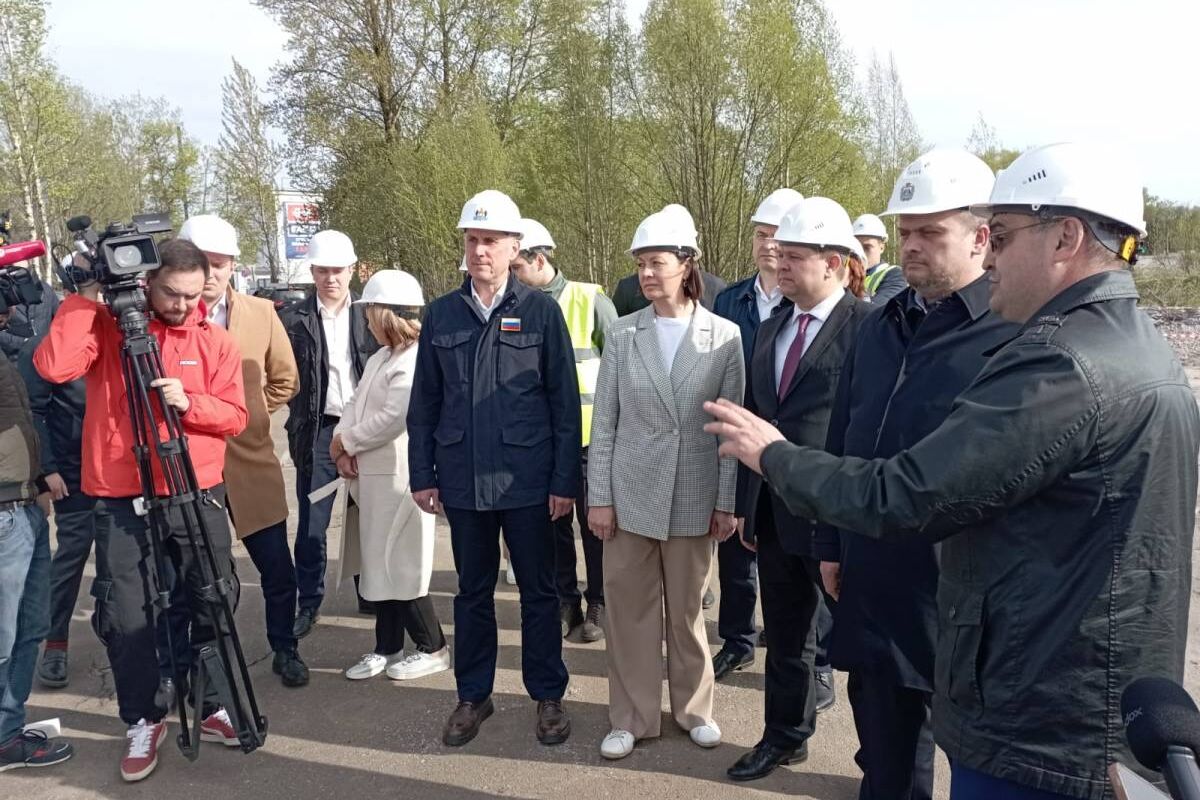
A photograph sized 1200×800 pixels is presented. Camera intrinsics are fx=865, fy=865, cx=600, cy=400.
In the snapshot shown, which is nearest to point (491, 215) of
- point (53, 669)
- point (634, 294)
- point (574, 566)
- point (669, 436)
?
point (669, 436)

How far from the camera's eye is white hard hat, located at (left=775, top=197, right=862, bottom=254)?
3314 mm

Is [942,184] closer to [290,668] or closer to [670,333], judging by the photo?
[670,333]

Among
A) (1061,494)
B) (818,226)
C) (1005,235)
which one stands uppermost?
(818,226)

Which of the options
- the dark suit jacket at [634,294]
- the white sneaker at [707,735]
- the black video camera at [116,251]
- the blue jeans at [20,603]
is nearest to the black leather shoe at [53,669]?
the blue jeans at [20,603]

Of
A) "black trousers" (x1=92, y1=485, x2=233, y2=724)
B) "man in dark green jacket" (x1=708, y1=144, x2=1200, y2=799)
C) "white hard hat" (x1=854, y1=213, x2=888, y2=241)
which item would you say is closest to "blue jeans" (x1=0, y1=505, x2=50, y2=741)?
"black trousers" (x1=92, y1=485, x2=233, y2=724)

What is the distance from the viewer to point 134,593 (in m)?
3.42

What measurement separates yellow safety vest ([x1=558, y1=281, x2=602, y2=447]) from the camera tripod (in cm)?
218

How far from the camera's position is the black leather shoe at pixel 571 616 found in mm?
4965

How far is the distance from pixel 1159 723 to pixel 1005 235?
1004 mm

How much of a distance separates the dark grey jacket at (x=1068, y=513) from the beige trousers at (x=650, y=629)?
1.93 m

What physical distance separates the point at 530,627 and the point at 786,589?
Result: 3.69 ft

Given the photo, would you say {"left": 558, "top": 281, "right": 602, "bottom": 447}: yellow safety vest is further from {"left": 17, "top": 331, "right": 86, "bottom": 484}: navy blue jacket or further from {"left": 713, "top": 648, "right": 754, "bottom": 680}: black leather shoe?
{"left": 17, "top": 331, "right": 86, "bottom": 484}: navy blue jacket

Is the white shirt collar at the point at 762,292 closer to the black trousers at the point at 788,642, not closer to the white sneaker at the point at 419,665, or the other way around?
the black trousers at the point at 788,642

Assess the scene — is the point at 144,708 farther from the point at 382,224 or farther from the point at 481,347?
the point at 382,224
